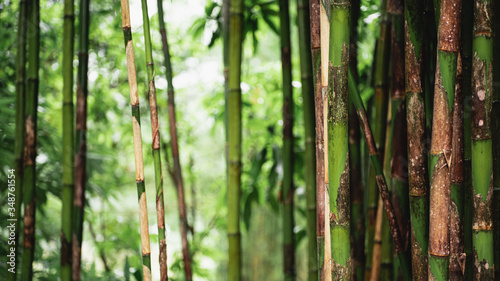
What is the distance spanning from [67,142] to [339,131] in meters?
0.60

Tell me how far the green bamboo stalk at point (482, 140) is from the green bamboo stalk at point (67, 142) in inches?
29.2

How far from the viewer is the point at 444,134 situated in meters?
0.55

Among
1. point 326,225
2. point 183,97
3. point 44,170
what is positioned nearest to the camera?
point 326,225

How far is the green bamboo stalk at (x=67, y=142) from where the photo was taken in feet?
2.80

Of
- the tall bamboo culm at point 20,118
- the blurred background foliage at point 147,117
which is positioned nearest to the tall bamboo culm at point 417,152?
the blurred background foliage at point 147,117

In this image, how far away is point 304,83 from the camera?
2.95 ft

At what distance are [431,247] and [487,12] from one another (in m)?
0.33

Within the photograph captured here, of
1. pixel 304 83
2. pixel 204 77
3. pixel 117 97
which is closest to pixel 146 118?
pixel 117 97

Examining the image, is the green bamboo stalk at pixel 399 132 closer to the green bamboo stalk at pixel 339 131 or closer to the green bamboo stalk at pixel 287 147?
the green bamboo stalk at pixel 339 131

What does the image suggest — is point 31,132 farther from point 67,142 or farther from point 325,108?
point 325,108

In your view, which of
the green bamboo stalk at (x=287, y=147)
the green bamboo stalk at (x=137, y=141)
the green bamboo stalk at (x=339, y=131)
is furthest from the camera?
the green bamboo stalk at (x=287, y=147)

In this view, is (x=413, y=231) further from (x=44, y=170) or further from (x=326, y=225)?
(x=44, y=170)

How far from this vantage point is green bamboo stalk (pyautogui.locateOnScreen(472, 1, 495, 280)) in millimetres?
558

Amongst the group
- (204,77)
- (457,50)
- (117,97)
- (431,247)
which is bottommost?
(431,247)
